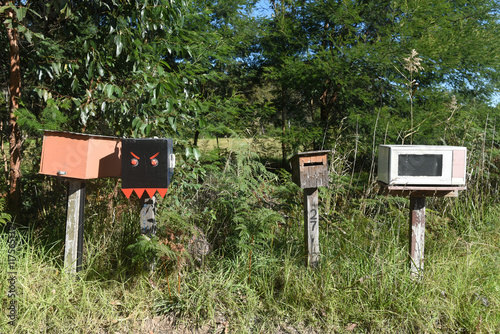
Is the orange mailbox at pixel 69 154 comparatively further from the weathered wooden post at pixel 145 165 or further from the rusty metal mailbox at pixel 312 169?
the rusty metal mailbox at pixel 312 169

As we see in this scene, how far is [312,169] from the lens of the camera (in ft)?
9.05

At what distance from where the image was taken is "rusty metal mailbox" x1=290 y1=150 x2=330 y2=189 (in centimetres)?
275

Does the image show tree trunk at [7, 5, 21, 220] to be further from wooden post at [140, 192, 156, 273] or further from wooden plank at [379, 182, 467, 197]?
wooden plank at [379, 182, 467, 197]

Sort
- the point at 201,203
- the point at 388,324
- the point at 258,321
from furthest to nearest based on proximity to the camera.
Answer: the point at 201,203 → the point at 258,321 → the point at 388,324

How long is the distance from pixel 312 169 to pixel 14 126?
9.07 feet

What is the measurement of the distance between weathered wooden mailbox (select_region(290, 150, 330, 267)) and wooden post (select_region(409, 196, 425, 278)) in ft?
2.25

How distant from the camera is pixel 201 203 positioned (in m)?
3.64

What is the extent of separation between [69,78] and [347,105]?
222 inches

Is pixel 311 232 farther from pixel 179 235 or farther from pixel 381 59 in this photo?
pixel 381 59

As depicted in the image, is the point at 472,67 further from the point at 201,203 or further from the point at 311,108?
the point at 201,203

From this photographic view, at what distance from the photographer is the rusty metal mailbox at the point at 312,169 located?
2.75m

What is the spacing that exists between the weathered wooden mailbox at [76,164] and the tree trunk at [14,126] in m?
Result: 0.87

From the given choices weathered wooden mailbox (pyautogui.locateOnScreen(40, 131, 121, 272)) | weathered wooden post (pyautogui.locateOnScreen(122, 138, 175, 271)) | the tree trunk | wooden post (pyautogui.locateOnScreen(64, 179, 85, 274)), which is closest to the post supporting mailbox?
weathered wooden post (pyautogui.locateOnScreen(122, 138, 175, 271))

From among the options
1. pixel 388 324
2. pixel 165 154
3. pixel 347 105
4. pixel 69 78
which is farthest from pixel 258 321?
pixel 347 105
